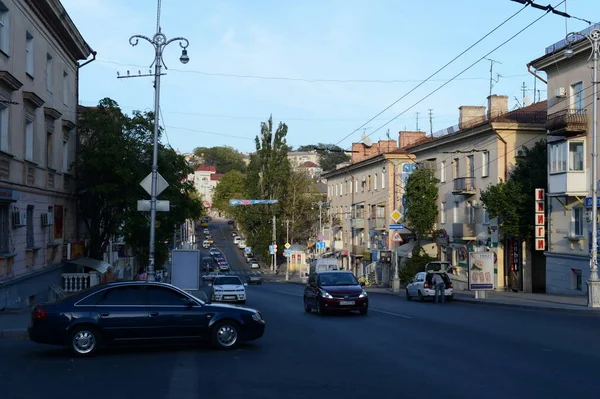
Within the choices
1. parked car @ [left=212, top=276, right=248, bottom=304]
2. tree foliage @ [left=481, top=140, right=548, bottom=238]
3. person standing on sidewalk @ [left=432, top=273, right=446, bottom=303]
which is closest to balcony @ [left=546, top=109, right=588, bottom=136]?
tree foliage @ [left=481, top=140, right=548, bottom=238]

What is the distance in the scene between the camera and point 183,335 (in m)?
13.7

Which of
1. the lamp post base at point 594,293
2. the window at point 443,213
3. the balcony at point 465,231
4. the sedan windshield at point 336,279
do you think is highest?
the window at point 443,213

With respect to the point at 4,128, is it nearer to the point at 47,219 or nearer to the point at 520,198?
the point at 47,219

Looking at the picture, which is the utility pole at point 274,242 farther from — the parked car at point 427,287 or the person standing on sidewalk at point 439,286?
the person standing on sidewalk at point 439,286

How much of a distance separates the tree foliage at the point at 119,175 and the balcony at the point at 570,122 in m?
17.8

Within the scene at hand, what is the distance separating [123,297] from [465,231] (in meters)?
34.7

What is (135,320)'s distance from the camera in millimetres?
13492

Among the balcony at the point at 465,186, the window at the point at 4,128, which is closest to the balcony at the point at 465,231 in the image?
the balcony at the point at 465,186

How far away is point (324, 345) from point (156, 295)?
12.3 feet

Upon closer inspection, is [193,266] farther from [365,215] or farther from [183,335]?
[365,215]

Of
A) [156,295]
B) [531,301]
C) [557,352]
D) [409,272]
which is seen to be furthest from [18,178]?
[409,272]

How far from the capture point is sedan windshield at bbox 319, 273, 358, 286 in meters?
24.6

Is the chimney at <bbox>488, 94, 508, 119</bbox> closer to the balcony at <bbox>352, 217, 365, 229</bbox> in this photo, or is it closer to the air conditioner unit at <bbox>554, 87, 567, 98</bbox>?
the air conditioner unit at <bbox>554, 87, 567, 98</bbox>

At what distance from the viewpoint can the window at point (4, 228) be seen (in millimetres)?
22016
